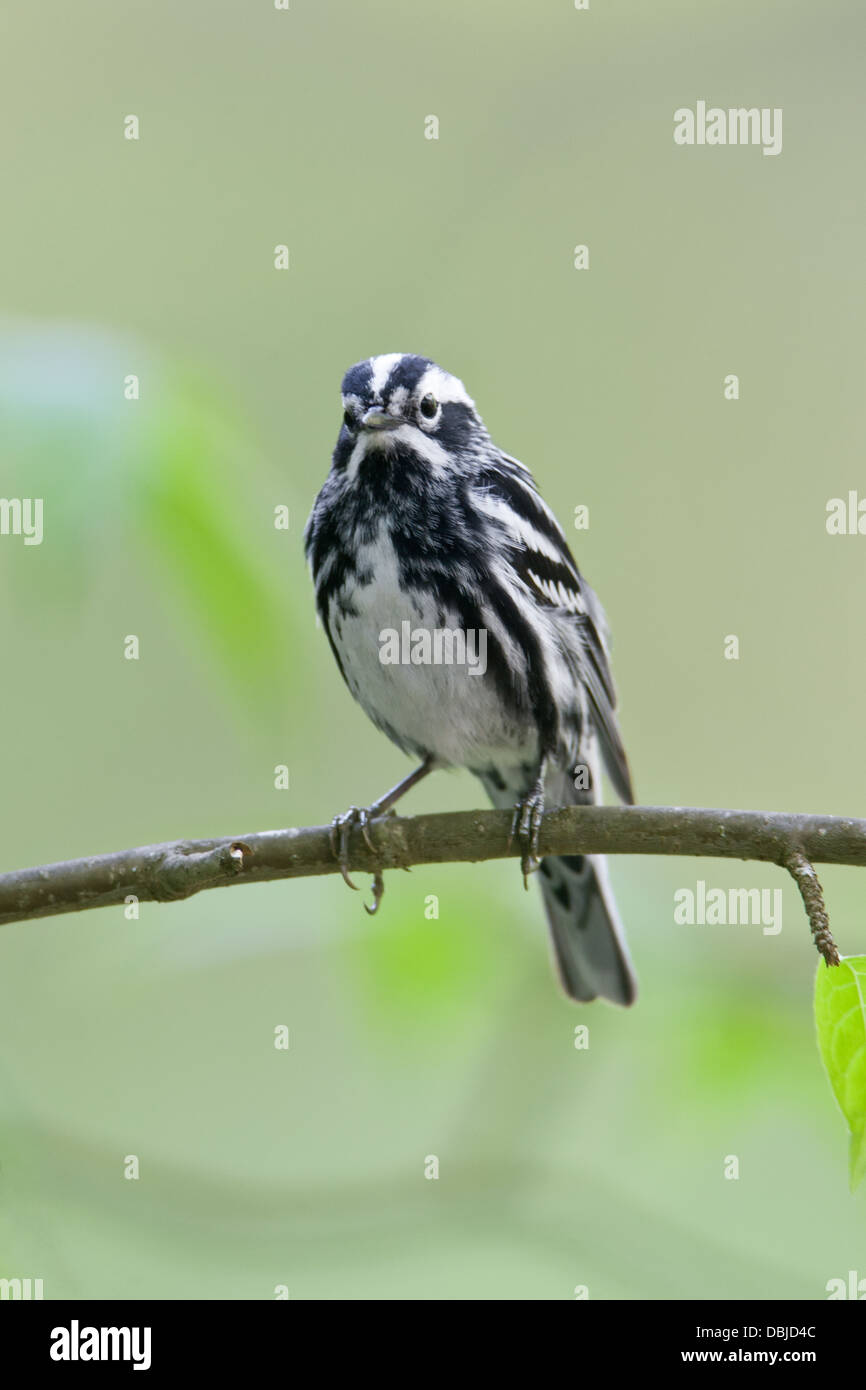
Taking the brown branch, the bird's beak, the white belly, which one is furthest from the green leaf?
the bird's beak

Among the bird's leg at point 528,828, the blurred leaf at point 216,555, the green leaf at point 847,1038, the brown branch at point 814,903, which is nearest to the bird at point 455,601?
the bird's leg at point 528,828

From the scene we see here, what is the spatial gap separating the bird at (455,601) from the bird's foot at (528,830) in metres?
0.40

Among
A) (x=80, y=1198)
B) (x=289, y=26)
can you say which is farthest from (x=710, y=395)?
(x=80, y=1198)

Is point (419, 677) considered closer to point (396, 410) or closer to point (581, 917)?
point (396, 410)

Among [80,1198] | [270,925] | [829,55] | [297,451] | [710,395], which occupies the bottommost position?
[80,1198]

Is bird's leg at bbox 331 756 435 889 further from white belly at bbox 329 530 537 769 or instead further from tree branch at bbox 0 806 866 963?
white belly at bbox 329 530 537 769

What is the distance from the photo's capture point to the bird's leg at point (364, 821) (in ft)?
10.8

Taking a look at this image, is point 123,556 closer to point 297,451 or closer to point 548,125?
point 297,451

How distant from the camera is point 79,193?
21.3ft

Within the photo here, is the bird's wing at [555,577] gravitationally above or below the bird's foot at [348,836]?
above

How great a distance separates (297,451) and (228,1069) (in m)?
2.60

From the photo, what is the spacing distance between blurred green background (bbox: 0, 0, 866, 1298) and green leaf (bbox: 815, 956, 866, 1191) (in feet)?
4.73

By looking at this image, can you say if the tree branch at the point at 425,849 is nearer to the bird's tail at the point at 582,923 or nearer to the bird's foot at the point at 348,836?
the bird's foot at the point at 348,836

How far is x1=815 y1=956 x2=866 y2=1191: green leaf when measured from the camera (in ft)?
6.65
